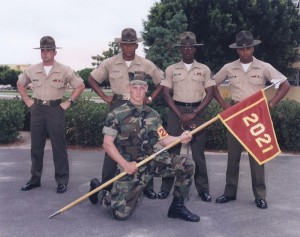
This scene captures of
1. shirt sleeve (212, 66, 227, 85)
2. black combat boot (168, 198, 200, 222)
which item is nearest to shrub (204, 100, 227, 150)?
shirt sleeve (212, 66, 227, 85)

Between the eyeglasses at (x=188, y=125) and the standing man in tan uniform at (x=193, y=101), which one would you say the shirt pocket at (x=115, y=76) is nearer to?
the standing man in tan uniform at (x=193, y=101)

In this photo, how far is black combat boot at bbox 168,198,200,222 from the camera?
4984 millimetres

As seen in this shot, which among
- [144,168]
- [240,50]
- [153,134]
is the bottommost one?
[144,168]

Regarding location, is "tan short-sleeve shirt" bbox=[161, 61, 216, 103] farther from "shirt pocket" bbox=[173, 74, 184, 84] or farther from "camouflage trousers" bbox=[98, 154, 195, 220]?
"camouflage trousers" bbox=[98, 154, 195, 220]

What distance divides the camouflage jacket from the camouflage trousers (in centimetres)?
19

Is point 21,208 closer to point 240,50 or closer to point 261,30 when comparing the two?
point 240,50

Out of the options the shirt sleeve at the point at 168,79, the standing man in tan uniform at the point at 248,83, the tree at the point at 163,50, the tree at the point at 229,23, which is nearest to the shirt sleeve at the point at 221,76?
the standing man in tan uniform at the point at 248,83

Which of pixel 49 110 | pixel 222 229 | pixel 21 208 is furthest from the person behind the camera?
pixel 49 110

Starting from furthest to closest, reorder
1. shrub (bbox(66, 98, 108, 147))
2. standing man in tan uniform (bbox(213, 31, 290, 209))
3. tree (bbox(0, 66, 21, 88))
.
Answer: tree (bbox(0, 66, 21, 88)) < shrub (bbox(66, 98, 108, 147)) < standing man in tan uniform (bbox(213, 31, 290, 209))

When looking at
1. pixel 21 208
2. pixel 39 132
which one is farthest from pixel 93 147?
pixel 21 208

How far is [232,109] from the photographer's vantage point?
5.21 metres

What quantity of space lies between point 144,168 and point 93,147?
5.42 metres

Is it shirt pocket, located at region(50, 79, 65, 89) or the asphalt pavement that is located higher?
shirt pocket, located at region(50, 79, 65, 89)

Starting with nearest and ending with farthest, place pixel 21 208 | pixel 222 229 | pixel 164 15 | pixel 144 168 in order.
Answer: pixel 222 229 < pixel 144 168 < pixel 21 208 < pixel 164 15
